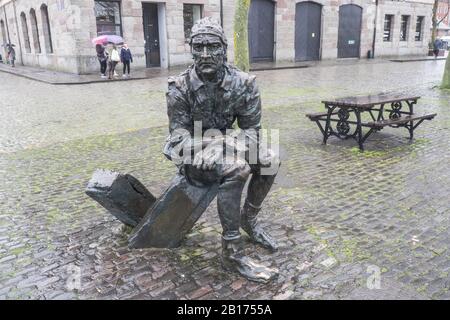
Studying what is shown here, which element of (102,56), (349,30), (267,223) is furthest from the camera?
(349,30)

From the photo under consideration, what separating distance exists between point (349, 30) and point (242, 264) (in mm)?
30535

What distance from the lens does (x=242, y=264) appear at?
3.23m

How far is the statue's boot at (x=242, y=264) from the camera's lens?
10.4 feet

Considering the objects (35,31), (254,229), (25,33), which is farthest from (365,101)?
(25,33)

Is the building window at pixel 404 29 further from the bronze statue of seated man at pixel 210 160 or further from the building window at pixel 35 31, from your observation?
the bronze statue of seated man at pixel 210 160

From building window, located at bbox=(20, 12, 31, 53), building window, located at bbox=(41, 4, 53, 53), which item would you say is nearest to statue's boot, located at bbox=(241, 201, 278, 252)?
building window, located at bbox=(41, 4, 53, 53)

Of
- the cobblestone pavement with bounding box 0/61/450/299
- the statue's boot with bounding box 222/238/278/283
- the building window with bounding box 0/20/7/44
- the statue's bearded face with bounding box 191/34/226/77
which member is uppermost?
the building window with bounding box 0/20/7/44

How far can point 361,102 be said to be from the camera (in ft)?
22.7

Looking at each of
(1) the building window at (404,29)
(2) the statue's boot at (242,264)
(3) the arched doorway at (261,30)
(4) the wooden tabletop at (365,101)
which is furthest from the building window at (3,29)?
(2) the statue's boot at (242,264)

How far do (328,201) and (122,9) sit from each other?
18.6m

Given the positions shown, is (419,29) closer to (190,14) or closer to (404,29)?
(404,29)

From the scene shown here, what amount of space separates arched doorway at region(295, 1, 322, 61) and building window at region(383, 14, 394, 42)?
24.9ft

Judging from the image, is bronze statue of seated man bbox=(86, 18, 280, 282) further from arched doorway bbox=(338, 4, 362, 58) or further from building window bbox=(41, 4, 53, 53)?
arched doorway bbox=(338, 4, 362, 58)

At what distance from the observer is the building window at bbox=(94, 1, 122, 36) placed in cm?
2045
